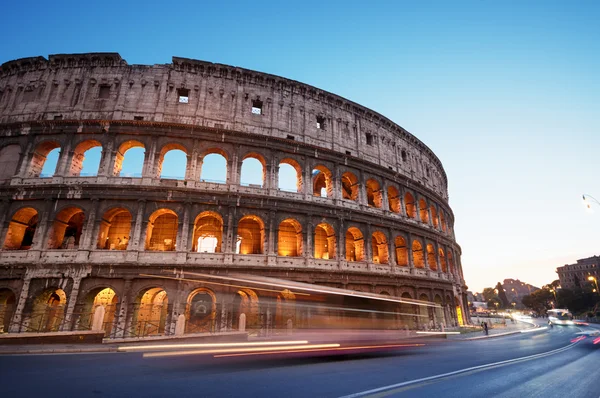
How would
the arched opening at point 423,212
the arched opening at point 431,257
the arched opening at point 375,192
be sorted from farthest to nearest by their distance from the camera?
the arched opening at point 423,212 → the arched opening at point 431,257 → the arched opening at point 375,192

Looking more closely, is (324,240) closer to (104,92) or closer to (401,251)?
(401,251)

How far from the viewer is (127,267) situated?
15.3m

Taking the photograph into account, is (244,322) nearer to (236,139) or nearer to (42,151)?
(236,139)

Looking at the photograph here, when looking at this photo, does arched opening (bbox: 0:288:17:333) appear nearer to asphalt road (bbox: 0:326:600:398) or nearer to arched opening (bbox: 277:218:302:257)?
asphalt road (bbox: 0:326:600:398)

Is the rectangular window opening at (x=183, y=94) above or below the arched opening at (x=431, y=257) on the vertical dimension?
above

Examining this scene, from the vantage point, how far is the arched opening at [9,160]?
56.5ft

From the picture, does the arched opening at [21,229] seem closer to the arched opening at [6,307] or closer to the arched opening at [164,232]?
the arched opening at [6,307]

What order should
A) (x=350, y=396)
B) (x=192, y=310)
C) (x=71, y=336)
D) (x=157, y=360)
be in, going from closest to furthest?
(x=350, y=396), (x=157, y=360), (x=71, y=336), (x=192, y=310)

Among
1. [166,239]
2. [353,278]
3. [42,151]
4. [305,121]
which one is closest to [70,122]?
[42,151]

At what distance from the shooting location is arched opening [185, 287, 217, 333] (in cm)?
1571

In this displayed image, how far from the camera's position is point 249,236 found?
62.3 ft

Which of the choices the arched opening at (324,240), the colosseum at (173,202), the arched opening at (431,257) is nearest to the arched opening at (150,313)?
the colosseum at (173,202)

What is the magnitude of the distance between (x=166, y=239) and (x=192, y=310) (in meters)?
4.58

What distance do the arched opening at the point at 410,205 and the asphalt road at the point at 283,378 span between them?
17257 millimetres
